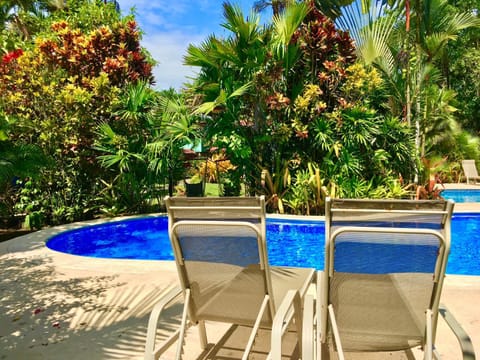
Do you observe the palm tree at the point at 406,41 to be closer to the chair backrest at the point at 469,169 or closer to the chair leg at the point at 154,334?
the chair backrest at the point at 469,169

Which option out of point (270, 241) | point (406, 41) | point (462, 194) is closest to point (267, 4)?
point (406, 41)

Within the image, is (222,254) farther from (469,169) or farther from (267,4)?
(267,4)

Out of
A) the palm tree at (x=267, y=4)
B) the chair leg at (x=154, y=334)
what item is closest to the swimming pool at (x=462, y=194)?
the chair leg at (x=154, y=334)

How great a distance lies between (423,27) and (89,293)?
35.8ft

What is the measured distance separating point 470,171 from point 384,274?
1406 centimetres

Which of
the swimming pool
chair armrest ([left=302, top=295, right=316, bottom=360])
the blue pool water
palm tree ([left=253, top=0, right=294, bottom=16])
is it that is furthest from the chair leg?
palm tree ([left=253, top=0, right=294, bottom=16])

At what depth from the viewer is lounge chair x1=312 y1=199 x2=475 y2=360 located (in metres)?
1.70

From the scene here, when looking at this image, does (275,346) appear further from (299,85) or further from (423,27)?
(423,27)

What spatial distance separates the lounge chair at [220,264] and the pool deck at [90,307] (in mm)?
615

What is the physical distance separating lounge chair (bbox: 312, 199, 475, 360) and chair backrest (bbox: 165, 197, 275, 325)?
37 centimetres

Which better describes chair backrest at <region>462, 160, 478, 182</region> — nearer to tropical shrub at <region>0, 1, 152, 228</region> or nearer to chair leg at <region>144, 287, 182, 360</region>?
tropical shrub at <region>0, 1, 152, 228</region>

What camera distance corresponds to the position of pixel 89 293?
3.89 metres

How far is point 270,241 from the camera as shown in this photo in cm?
779

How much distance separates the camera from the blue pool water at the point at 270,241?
6652 millimetres
